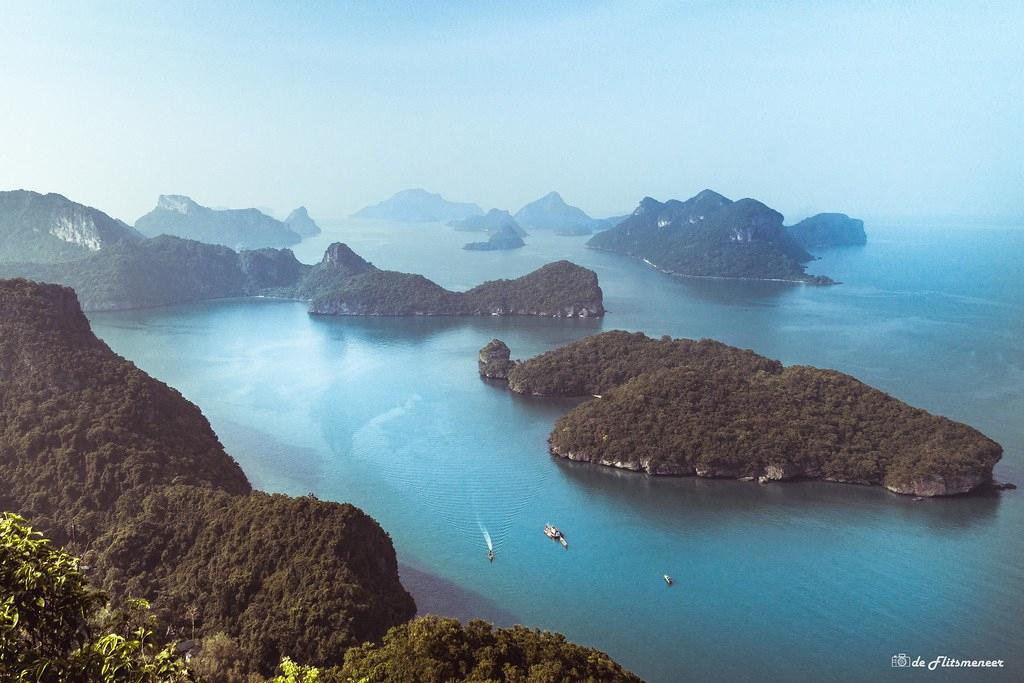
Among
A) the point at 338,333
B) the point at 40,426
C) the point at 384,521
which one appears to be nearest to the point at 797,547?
the point at 384,521

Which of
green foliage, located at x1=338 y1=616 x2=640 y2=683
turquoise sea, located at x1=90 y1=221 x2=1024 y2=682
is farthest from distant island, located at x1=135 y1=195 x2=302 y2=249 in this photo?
green foliage, located at x1=338 y1=616 x2=640 y2=683

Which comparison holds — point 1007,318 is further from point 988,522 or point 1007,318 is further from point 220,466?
point 220,466

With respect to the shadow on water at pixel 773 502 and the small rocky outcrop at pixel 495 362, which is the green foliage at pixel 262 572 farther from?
the small rocky outcrop at pixel 495 362

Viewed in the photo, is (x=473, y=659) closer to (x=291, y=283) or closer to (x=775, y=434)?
(x=775, y=434)

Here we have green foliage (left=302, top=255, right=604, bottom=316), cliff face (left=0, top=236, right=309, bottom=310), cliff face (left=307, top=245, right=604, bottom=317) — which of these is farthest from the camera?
cliff face (left=0, top=236, right=309, bottom=310)

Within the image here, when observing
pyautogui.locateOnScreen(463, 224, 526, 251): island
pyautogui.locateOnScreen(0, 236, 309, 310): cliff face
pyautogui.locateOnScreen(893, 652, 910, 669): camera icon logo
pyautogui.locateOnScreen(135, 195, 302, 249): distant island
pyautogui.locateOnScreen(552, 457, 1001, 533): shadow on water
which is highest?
pyautogui.locateOnScreen(135, 195, 302, 249): distant island

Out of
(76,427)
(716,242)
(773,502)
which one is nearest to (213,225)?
(716,242)

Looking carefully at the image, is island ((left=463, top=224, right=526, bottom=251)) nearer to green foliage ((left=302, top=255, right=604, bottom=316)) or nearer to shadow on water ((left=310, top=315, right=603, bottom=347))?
green foliage ((left=302, top=255, right=604, bottom=316))
